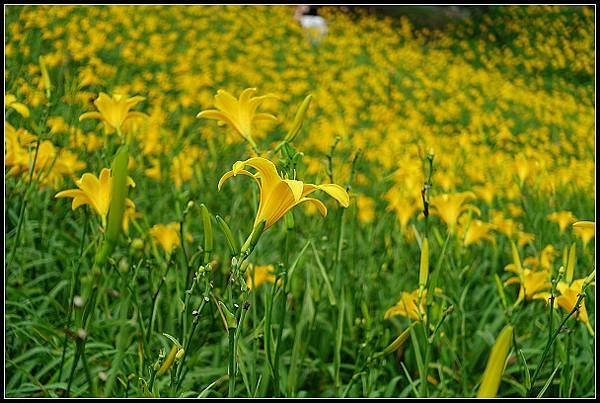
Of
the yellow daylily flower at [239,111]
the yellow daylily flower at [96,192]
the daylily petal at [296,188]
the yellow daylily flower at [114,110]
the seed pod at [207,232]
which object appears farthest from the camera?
the yellow daylily flower at [114,110]

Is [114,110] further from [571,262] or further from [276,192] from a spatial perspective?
[571,262]

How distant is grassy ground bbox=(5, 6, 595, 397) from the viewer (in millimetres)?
1217

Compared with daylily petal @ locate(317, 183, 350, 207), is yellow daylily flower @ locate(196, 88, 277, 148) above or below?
above

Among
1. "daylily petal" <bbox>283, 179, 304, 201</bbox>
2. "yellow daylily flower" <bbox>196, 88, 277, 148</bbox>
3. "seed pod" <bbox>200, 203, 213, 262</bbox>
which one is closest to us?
"daylily petal" <bbox>283, 179, 304, 201</bbox>

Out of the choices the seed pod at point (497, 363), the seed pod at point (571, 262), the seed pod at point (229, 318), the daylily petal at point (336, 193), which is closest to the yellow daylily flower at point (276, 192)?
the daylily petal at point (336, 193)

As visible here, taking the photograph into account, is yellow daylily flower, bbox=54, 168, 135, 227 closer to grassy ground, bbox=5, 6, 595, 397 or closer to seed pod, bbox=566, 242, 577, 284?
grassy ground, bbox=5, 6, 595, 397

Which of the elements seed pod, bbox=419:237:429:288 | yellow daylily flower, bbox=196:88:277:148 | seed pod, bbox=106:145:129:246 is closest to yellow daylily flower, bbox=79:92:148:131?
yellow daylily flower, bbox=196:88:277:148

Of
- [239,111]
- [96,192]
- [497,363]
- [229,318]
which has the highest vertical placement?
[239,111]

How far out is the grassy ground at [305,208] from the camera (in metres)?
1.22

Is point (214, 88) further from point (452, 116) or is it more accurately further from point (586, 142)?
point (586, 142)

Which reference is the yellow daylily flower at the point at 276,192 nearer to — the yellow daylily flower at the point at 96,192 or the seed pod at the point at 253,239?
the seed pod at the point at 253,239

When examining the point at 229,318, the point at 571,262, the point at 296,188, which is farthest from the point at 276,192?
the point at 571,262

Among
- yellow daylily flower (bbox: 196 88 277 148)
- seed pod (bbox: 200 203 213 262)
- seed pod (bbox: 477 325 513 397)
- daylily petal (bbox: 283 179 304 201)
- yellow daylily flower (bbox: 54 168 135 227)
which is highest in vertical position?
yellow daylily flower (bbox: 196 88 277 148)

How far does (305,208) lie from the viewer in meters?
2.58
